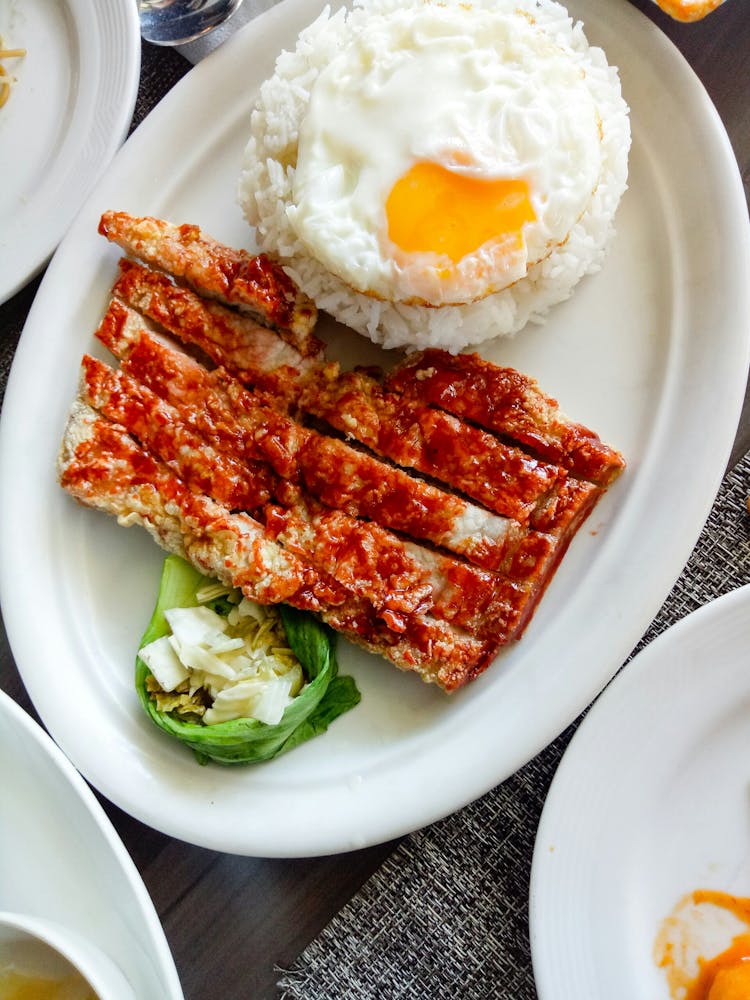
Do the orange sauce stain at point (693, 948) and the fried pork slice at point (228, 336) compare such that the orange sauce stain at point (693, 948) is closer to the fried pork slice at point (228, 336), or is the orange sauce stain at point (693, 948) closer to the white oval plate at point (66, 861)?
→ the white oval plate at point (66, 861)

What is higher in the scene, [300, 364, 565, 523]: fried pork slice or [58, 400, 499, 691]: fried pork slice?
[300, 364, 565, 523]: fried pork slice

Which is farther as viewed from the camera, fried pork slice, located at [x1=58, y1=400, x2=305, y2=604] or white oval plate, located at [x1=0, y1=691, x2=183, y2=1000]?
fried pork slice, located at [x1=58, y1=400, x2=305, y2=604]

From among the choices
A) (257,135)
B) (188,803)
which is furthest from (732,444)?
(188,803)

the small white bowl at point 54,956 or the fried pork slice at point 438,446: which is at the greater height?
the fried pork slice at point 438,446

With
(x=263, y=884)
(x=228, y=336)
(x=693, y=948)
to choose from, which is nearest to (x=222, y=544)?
(x=228, y=336)

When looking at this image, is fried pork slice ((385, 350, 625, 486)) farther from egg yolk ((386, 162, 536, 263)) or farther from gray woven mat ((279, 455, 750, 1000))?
gray woven mat ((279, 455, 750, 1000))

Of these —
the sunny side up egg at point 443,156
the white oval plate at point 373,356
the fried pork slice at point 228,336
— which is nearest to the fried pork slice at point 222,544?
the white oval plate at point 373,356

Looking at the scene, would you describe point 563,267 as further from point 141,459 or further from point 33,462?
point 33,462

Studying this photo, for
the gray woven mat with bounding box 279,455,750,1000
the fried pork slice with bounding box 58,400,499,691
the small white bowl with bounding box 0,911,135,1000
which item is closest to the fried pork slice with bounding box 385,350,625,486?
the gray woven mat with bounding box 279,455,750,1000
